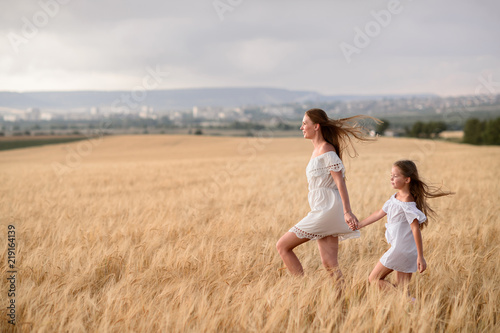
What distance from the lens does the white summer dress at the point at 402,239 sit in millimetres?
3139

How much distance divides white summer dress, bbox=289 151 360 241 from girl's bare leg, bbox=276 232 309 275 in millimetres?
69

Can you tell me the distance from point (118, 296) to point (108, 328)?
31cm

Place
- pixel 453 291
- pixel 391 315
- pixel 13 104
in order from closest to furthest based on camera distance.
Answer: pixel 391 315
pixel 453 291
pixel 13 104

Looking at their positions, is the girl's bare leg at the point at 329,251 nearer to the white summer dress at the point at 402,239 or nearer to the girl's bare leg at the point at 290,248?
the girl's bare leg at the point at 290,248

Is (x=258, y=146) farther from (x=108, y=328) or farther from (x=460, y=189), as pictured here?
(x=108, y=328)

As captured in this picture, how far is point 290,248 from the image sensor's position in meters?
3.54

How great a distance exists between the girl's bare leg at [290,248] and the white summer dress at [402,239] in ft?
2.41

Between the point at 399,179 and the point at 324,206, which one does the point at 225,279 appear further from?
the point at 399,179

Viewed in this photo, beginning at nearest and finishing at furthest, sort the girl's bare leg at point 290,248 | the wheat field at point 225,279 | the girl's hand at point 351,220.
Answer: the wheat field at point 225,279 < the girl's hand at point 351,220 < the girl's bare leg at point 290,248

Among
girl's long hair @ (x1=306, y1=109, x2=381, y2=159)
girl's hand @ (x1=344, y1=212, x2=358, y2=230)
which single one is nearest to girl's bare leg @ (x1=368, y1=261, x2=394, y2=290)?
girl's hand @ (x1=344, y1=212, x2=358, y2=230)

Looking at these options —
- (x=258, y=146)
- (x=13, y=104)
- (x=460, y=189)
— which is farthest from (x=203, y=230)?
(x=13, y=104)

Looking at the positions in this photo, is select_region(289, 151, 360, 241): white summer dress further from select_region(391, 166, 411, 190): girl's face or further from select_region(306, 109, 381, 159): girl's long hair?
select_region(391, 166, 411, 190): girl's face

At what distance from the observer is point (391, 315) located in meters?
2.66

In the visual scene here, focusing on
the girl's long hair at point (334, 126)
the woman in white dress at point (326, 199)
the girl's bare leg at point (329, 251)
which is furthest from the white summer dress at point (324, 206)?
the girl's long hair at point (334, 126)
